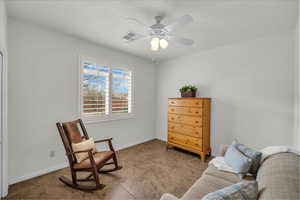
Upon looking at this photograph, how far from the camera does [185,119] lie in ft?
10.5

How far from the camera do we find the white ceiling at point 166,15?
1726 mm

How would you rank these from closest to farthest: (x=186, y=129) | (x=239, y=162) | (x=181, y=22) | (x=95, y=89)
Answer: (x=239, y=162)
(x=181, y=22)
(x=95, y=89)
(x=186, y=129)

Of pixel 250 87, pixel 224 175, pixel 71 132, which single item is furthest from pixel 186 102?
pixel 71 132

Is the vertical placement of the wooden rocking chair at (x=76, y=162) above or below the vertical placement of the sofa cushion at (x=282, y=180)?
below

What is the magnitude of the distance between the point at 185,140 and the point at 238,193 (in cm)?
242

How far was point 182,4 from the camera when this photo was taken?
1.71 metres

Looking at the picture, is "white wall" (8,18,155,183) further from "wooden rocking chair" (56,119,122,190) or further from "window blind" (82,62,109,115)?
"wooden rocking chair" (56,119,122,190)

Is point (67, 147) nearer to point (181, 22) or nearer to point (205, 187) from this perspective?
point (205, 187)

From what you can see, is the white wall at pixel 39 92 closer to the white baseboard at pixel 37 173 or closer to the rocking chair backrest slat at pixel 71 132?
the white baseboard at pixel 37 173

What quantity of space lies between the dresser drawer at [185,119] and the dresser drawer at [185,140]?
0.34 metres

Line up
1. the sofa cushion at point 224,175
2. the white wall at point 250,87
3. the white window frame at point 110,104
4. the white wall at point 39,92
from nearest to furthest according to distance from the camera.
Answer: the sofa cushion at point 224,175, the white wall at point 39,92, the white wall at point 250,87, the white window frame at point 110,104

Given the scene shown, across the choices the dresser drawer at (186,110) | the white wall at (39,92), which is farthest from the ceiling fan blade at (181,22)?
the white wall at (39,92)

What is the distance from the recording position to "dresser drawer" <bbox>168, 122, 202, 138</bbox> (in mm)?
2971

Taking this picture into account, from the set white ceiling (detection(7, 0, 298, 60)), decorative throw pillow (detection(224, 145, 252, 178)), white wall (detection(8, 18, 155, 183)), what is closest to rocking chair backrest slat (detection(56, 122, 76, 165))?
white wall (detection(8, 18, 155, 183))
